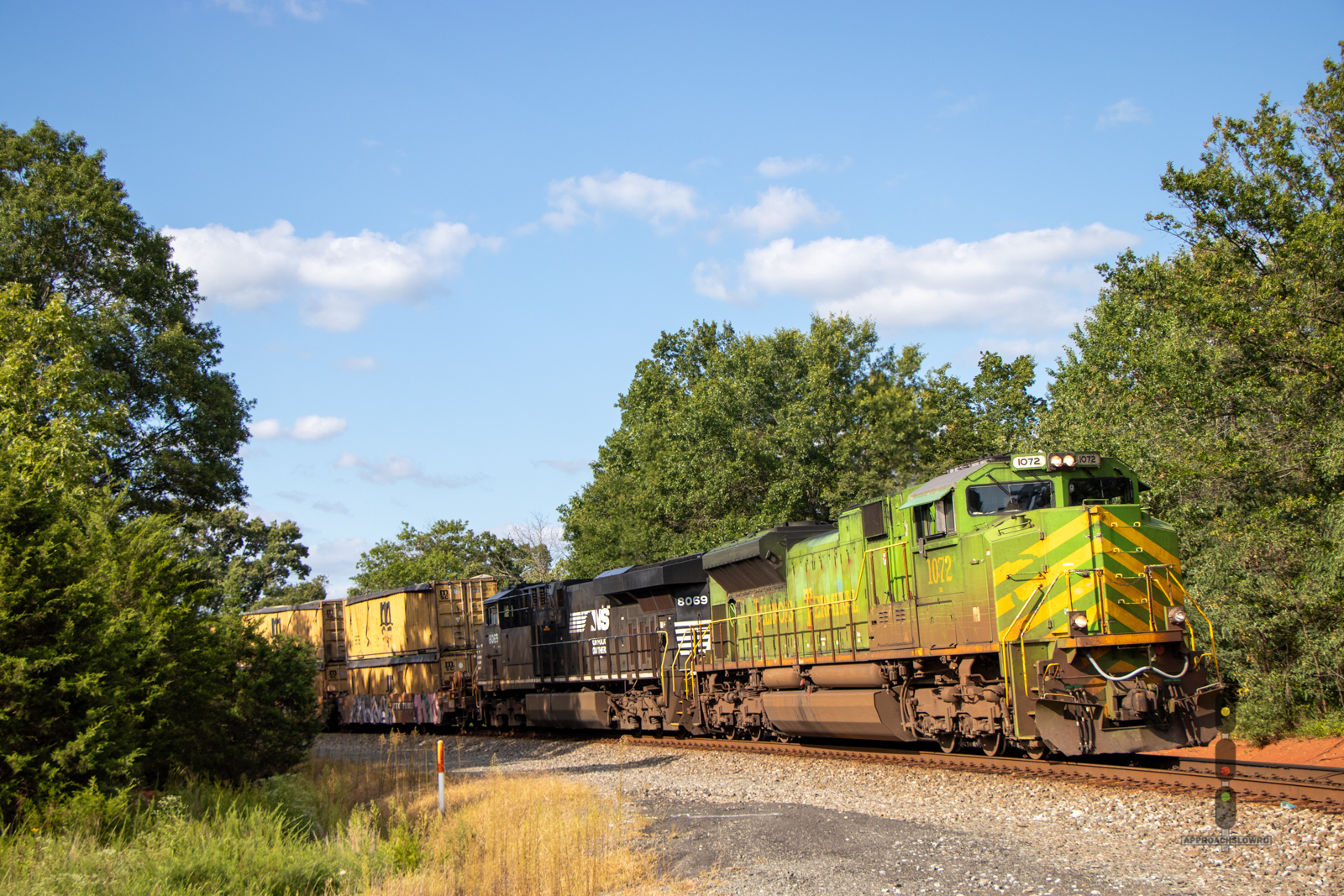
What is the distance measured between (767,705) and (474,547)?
59.0 m

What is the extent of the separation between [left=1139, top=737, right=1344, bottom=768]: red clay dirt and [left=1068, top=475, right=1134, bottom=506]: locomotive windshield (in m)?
4.53

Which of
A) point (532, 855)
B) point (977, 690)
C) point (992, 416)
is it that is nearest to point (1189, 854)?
point (977, 690)

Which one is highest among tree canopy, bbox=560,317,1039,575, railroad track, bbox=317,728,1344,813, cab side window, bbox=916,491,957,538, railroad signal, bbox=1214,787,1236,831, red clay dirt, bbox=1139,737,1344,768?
tree canopy, bbox=560,317,1039,575

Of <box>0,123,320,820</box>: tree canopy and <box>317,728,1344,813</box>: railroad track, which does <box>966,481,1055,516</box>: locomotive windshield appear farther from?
<box>0,123,320,820</box>: tree canopy

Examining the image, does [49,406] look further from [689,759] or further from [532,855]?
[532,855]

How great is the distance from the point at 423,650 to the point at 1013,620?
2075 cm

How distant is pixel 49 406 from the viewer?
701 inches

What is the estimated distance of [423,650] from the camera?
28.5m

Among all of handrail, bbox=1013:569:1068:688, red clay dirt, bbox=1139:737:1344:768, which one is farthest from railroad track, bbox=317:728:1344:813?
red clay dirt, bbox=1139:737:1344:768

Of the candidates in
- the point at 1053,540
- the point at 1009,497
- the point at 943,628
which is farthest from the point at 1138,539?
the point at 943,628

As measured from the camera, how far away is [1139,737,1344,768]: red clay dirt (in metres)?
15.0

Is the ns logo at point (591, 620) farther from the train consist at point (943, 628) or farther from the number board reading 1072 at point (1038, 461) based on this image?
the number board reading 1072 at point (1038, 461)

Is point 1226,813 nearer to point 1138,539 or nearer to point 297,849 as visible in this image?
point 1138,539

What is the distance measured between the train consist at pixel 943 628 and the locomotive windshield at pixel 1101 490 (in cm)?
2
